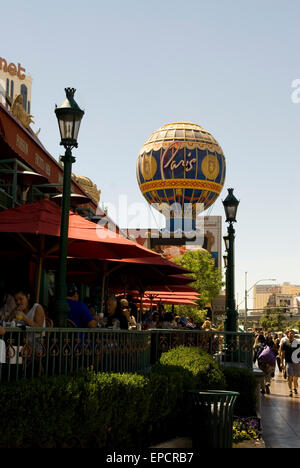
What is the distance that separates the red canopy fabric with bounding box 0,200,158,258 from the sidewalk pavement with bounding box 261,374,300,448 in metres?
4.14

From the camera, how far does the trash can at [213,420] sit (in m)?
8.76

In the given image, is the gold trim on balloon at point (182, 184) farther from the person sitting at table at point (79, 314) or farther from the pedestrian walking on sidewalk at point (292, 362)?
the person sitting at table at point (79, 314)

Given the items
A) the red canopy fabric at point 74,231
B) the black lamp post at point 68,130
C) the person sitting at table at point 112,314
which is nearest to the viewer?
the black lamp post at point 68,130

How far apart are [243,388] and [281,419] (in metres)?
1.58

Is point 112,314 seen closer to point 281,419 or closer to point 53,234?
point 53,234

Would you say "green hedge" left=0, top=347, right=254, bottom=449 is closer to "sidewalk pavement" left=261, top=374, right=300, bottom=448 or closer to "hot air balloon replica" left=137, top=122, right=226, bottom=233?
"sidewalk pavement" left=261, top=374, right=300, bottom=448

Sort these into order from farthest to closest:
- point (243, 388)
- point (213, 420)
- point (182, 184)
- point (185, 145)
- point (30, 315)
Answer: point (182, 184) → point (185, 145) → point (243, 388) → point (213, 420) → point (30, 315)

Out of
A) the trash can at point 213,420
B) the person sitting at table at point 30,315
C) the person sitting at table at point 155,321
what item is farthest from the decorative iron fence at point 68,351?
the person sitting at table at point 155,321

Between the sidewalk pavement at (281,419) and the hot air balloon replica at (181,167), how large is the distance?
38.3 m

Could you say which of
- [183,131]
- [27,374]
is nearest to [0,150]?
[27,374]

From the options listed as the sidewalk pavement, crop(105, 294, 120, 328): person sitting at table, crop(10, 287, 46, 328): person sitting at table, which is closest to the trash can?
the sidewalk pavement

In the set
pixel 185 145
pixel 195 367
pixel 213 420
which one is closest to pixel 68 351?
pixel 213 420

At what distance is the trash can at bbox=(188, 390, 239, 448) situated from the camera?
28.7 ft

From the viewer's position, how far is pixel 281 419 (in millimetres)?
13562
